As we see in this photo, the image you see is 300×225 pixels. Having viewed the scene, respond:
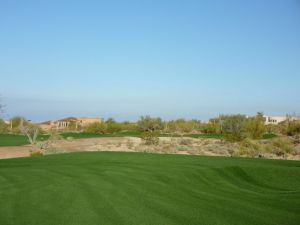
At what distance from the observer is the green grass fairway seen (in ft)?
30.6

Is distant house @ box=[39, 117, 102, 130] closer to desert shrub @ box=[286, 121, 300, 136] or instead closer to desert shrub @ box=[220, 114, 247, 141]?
desert shrub @ box=[220, 114, 247, 141]

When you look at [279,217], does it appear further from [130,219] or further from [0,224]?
[0,224]

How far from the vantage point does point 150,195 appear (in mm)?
11797

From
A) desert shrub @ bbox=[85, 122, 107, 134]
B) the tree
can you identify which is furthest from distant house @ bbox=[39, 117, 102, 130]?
the tree

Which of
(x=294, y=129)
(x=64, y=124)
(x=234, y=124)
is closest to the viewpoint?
(x=234, y=124)

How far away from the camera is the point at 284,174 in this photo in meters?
17.2

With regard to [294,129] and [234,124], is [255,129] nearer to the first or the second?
[234,124]

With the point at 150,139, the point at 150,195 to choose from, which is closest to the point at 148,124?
the point at 150,139

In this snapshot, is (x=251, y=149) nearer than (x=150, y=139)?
Yes

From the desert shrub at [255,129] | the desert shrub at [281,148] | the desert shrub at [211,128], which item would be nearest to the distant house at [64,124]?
the desert shrub at [211,128]

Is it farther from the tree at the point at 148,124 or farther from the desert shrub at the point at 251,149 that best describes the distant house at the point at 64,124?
the desert shrub at the point at 251,149

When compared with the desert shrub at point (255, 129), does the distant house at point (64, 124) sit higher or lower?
higher

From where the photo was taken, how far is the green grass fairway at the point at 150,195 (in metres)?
9.33

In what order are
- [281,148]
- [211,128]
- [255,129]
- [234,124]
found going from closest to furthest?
[281,148] → [255,129] → [234,124] → [211,128]
